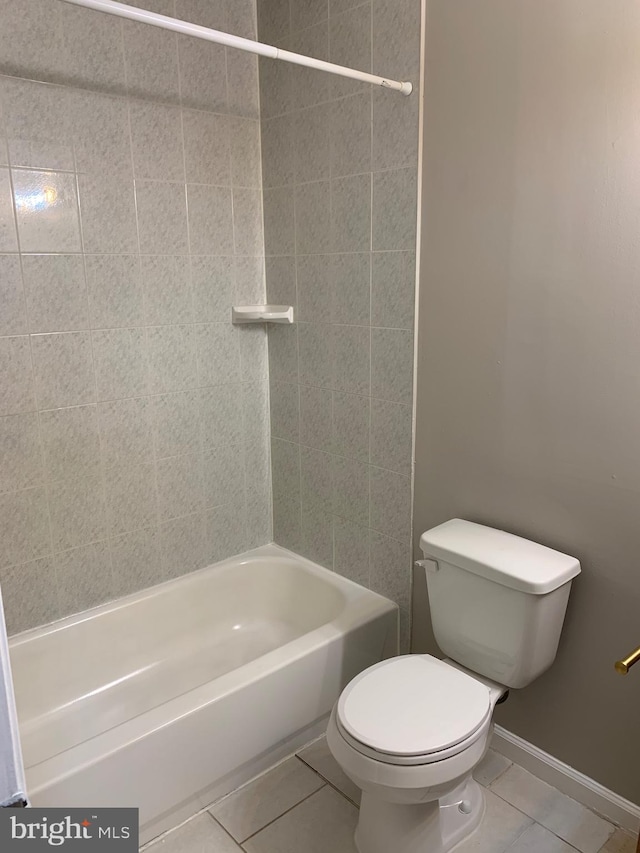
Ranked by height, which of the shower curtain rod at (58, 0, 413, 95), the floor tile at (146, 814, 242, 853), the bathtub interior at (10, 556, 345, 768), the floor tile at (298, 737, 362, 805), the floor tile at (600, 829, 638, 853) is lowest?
the floor tile at (298, 737, 362, 805)

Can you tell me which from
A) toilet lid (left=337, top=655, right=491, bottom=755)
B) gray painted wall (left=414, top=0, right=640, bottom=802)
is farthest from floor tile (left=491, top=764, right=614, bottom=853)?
toilet lid (left=337, top=655, right=491, bottom=755)

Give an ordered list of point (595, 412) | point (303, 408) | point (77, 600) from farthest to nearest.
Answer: point (303, 408) < point (77, 600) < point (595, 412)

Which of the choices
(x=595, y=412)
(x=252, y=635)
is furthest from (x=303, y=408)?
(x=595, y=412)

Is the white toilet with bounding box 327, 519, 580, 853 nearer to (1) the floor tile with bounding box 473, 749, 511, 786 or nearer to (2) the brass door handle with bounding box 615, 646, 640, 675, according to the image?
(1) the floor tile with bounding box 473, 749, 511, 786

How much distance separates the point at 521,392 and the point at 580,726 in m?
0.94

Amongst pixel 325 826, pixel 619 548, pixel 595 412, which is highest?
pixel 595 412

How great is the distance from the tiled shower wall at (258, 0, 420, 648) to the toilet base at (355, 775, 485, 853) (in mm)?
614

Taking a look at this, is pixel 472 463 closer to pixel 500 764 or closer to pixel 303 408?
pixel 303 408

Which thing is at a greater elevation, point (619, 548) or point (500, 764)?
point (619, 548)

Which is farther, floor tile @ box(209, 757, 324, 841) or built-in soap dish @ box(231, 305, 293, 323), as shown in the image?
built-in soap dish @ box(231, 305, 293, 323)

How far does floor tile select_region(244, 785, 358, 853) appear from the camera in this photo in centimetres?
172

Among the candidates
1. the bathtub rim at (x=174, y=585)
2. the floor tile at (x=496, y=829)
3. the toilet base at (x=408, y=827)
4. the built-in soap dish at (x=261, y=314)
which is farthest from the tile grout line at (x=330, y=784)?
the built-in soap dish at (x=261, y=314)

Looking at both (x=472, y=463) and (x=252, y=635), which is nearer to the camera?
(x=472, y=463)

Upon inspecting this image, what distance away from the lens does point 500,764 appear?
1982 millimetres
